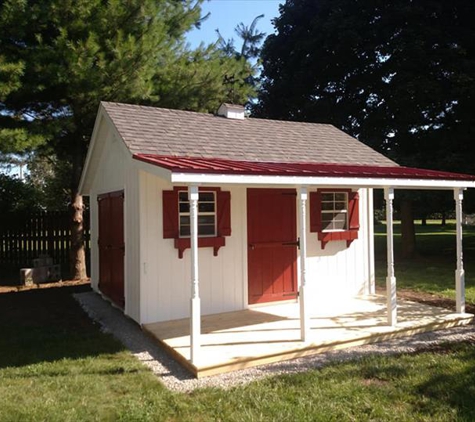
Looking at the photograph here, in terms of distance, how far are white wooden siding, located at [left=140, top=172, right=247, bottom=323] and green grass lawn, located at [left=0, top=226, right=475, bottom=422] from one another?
1.09 metres

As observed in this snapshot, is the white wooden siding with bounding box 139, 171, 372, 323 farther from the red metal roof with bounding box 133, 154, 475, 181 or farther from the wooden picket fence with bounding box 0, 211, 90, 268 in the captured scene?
the wooden picket fence with bounding box 0, 211, 90, 268

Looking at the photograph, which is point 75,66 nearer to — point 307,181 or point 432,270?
point 307,181

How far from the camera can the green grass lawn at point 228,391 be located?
146 inches

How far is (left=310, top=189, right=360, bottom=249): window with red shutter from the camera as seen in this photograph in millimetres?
7926

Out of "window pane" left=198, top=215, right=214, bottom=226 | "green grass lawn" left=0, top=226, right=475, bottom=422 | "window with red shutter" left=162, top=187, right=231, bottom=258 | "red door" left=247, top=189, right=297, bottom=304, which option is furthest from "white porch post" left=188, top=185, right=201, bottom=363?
"red door" left=247, top=189, right=297, bottom=304

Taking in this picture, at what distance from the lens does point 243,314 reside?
6.99 metres

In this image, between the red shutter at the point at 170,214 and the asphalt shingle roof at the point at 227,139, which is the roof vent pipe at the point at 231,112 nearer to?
the asphalt shingle roof at the point at 227,139

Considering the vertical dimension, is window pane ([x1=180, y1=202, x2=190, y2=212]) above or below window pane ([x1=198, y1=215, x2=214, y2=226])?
above

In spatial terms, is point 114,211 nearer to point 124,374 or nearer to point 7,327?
point 7,327

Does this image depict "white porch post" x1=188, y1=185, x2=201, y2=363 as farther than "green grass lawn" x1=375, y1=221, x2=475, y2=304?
No

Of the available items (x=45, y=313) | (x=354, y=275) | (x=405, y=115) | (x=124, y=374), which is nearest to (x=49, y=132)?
(x=45, y=313)

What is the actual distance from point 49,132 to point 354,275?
23.8 ft

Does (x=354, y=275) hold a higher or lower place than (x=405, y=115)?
lower

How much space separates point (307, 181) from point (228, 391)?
107 inches
